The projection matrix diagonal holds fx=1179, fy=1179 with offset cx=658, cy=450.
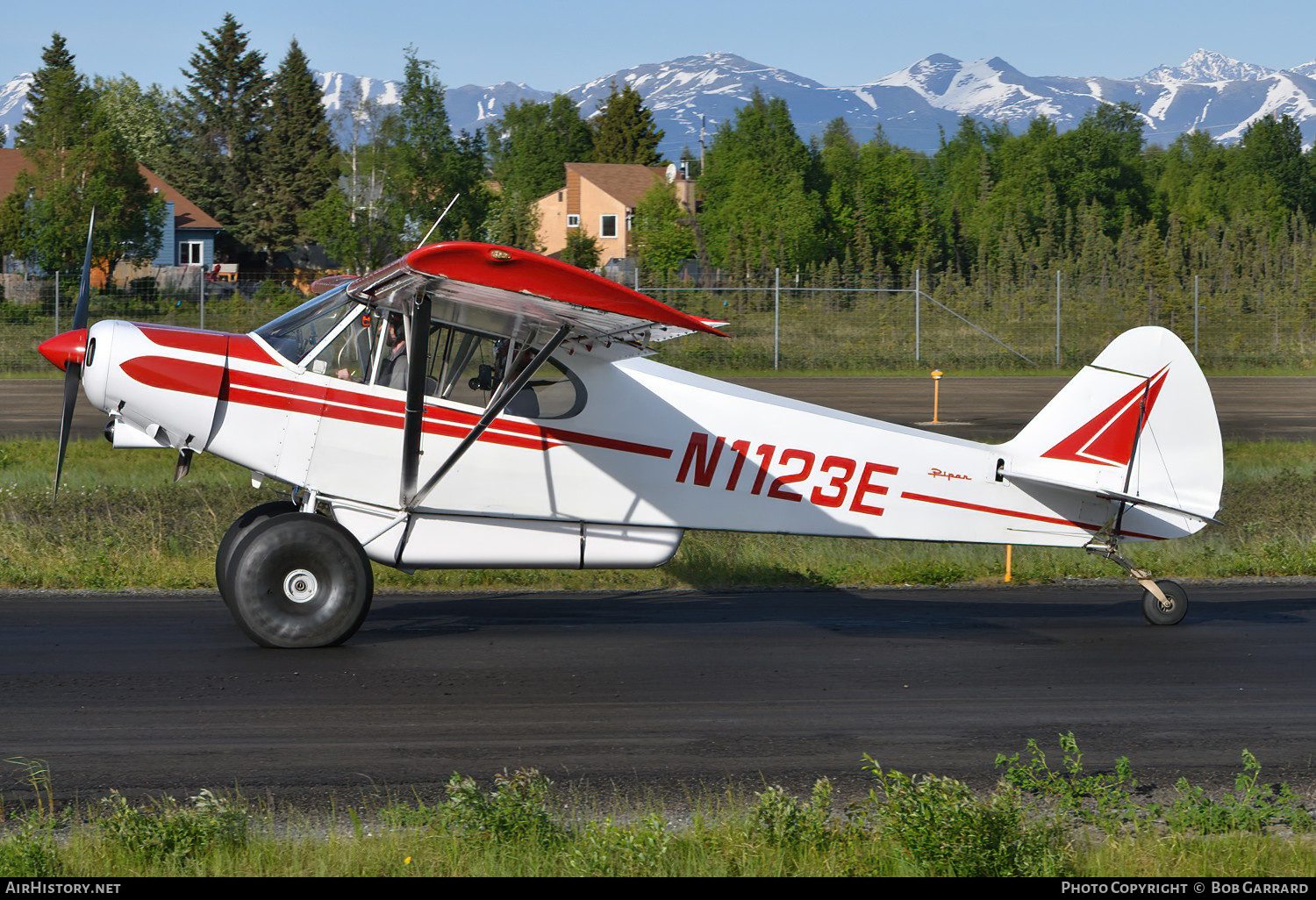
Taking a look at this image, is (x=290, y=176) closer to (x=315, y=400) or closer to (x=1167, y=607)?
(x=315, y=400)

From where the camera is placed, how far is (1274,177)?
86188mm

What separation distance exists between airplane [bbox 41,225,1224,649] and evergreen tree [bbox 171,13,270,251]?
62.3 metres

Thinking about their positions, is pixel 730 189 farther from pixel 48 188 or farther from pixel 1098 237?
pixel 48 188

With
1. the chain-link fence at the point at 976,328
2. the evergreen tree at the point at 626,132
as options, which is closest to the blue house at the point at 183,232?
the chain-link fence at the point at 976,328

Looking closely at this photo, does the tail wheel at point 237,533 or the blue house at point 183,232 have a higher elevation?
the blue house at point 183,232

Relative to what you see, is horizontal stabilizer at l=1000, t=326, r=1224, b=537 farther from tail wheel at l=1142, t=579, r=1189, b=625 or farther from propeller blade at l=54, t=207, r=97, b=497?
propeller blade at l=54, t=207, r=97, b=497

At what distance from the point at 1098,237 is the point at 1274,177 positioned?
4429cm

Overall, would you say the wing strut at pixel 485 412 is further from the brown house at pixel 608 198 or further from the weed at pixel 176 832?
the brown house at pixel 608 198

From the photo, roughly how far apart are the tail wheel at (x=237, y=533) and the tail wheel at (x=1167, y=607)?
642 cm

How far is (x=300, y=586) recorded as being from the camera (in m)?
7.64

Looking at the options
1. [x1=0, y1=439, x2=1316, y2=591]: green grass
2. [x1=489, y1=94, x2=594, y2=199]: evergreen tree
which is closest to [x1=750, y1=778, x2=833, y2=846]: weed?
[x1=0, y1=439, x2=1316, y2=591]: green grass

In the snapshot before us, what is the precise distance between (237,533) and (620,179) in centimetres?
7486

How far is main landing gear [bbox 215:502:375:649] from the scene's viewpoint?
24.8 feet

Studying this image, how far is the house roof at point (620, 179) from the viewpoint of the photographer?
79.8m
